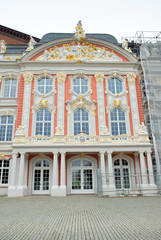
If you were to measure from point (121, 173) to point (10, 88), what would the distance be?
1347cm

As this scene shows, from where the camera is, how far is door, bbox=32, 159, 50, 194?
53.3 ft

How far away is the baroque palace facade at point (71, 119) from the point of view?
15.6m

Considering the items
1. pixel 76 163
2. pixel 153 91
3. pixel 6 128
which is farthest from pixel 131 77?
pixel 6 128

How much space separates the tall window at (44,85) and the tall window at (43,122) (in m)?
2.19

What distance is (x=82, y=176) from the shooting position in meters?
16.8

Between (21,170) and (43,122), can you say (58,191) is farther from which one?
(43,122)

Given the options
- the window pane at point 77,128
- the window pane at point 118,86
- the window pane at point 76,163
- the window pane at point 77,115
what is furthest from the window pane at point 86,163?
the window pane at point 118,86

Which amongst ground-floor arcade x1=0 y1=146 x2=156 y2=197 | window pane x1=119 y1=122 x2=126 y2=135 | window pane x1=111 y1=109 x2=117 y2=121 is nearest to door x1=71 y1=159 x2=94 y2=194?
ground-floor arcade x1=0 y1=146 x2=156 y2=197

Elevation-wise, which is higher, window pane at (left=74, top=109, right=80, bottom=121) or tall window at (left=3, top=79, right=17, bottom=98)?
tall window at (left=3, top=79, right=17, bottom=98)

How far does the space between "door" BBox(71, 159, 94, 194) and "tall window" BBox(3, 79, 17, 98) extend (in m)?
9.35

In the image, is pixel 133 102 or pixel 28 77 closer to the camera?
pixel 133 102

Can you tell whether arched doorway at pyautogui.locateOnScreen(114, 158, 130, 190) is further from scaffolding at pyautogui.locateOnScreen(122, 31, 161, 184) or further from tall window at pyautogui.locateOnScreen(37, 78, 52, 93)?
tall window at pyautogui.locateOnScreen(37, 78, 52, 93)

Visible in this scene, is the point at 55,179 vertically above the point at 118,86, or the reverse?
the point at 118,86

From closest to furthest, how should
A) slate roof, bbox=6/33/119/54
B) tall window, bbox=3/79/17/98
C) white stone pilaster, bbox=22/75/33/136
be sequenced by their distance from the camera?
white stone pilaster, bbox=22/75/33/136 → tall window, bbox=3/79/17/98 → slate roof, bbox=6/33/119/54
